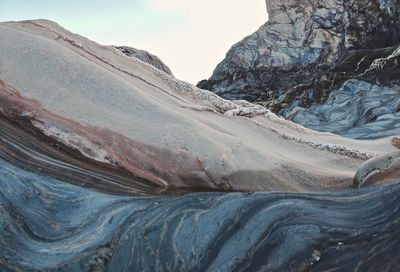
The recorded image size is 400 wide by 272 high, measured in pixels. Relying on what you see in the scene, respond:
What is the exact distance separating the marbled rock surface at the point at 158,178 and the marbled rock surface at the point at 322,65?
616cm

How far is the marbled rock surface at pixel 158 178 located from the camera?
5.21 m

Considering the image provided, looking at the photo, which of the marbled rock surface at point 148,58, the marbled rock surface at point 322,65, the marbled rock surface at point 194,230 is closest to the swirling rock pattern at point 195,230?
the marbled rock surface at point 194,230

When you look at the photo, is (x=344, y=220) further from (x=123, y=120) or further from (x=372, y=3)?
(x=372, y=3)

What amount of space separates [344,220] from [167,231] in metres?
1.46

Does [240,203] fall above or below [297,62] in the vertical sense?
below

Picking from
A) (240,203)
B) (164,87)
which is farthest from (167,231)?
(164,87)

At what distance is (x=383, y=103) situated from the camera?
14422 mm

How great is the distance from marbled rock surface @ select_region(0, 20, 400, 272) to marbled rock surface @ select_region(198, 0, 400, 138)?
6157 mm

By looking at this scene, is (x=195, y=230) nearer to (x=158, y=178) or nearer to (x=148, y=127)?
(x=158, y=178)

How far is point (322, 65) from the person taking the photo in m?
23.0

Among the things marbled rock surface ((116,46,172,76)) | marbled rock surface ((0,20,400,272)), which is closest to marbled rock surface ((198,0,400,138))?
marbled rock surface ((116,46,172,76))

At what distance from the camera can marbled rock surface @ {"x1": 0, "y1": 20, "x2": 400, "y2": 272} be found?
205 inches

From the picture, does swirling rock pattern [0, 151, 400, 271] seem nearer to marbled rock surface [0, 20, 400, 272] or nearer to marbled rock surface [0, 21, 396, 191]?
marbled rock surface [0, 20, 400, 272]

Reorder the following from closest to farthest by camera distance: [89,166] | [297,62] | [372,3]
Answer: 1. [89,166]
2. [372,3]
3. [297,62]
